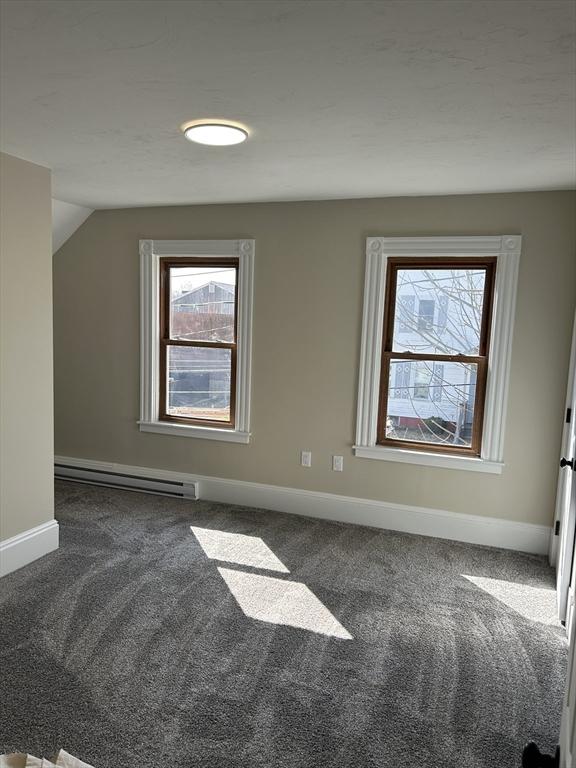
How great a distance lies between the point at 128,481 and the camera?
4.88 metres

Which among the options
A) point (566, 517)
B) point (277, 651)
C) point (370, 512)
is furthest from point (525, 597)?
point (277, 651)

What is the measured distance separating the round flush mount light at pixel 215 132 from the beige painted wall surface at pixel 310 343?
1.56 metres

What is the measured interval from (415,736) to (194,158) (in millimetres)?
2960

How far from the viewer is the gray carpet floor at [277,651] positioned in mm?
2055

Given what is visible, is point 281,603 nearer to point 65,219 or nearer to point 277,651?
point 277,651

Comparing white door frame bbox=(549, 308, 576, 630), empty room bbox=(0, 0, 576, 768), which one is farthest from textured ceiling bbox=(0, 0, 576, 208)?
white door frame bbox=(549, 308, 576, 630)

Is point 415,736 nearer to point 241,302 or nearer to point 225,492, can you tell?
point 225,492

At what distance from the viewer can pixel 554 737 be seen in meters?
2.12

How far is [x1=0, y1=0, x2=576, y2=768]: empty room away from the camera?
195 centimetres

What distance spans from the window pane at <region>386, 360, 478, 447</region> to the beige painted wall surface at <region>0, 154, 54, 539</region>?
242cm

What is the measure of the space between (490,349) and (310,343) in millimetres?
1308

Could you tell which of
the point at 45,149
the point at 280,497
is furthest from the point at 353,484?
the point at 45,149

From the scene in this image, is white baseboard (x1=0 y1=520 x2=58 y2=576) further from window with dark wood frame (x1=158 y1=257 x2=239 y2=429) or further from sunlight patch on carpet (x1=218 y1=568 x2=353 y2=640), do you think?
window with dark wood frame (x1=158 y1=257 x2=239 y2=429)

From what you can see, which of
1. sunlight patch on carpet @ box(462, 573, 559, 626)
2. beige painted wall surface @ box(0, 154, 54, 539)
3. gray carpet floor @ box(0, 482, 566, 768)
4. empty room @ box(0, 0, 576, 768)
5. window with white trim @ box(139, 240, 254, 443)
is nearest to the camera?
empty room @ box(0, 0, 576, 768)
